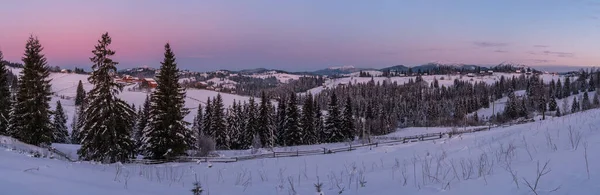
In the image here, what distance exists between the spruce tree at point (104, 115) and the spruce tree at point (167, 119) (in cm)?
168

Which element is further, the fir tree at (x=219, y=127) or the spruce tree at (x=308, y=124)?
the spruce tree at (x=308, y=124)

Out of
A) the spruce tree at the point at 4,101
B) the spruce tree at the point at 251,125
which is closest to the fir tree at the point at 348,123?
the spruce tree at the point at 251,125

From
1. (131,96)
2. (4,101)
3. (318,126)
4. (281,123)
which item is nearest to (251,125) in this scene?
(281,123)

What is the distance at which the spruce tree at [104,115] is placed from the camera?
26141 mm

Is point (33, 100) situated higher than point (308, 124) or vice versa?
point (33, 100)

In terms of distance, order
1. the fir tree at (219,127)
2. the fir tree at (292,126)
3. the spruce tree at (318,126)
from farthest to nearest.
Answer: the spruce tree at (318,126) < the fir tree at (219,127) < the fir tree at (292,126)

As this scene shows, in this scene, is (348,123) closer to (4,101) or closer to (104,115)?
(104,115)

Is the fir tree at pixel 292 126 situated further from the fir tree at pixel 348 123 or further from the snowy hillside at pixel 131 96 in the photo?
the snowy hillside at pixel 131 96

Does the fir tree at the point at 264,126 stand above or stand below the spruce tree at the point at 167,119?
below

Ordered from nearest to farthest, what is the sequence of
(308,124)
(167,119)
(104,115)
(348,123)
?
(104,115), (167,119), (308,124), (348,123)

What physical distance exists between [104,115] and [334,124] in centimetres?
3475

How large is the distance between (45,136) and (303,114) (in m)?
32.6

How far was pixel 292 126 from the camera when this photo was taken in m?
53.6

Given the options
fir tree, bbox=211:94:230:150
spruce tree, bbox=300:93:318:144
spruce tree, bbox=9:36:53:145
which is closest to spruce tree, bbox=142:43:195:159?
spruce tree, bbox=9:36:53:145
